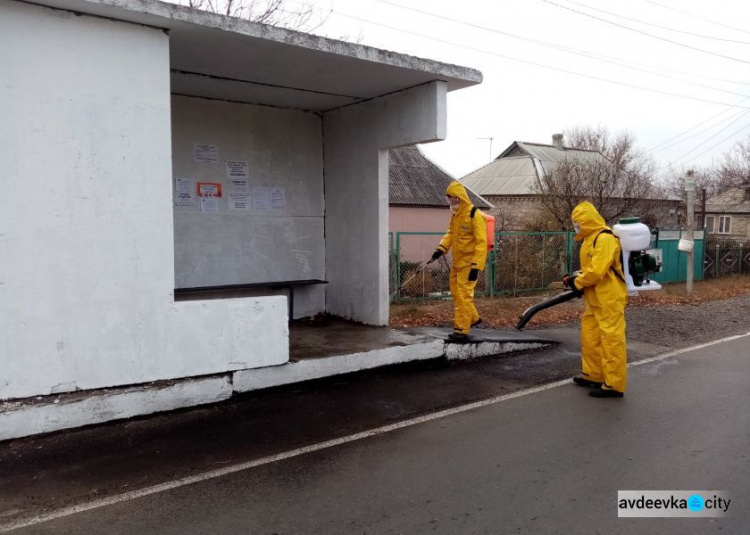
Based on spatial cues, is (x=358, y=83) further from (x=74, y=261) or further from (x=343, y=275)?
(x=74, y=261)

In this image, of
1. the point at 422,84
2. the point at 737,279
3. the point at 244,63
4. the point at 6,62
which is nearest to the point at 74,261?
the point at 6,62

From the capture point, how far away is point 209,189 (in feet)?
26.8

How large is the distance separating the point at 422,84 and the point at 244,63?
2.19 m

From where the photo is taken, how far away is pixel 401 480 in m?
4.12

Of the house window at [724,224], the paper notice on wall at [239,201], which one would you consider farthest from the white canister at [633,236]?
the house window at [724,224]

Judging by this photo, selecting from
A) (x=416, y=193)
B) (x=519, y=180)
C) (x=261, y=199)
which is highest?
(x=519, y=180)

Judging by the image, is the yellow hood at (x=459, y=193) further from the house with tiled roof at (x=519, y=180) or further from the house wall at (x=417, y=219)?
the house with tiled roof at (x=519, y=180)

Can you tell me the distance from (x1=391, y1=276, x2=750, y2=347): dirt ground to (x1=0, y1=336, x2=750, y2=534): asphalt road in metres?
3.90

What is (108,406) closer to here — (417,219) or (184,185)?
(184,185)

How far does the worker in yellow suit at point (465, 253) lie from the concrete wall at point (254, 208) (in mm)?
2285

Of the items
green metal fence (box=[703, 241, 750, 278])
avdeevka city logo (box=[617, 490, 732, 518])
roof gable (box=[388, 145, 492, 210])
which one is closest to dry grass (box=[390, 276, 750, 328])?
green metal fence (box=[703, 241, 750, 278])

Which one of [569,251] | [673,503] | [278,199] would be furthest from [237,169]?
[569,251]

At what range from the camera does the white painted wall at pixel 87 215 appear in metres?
4.89

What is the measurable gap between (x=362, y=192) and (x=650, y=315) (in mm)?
6657
